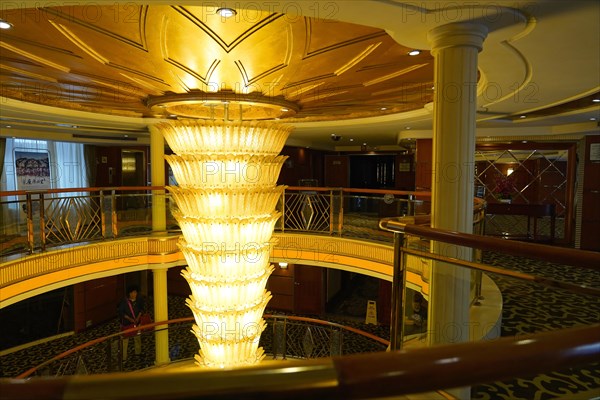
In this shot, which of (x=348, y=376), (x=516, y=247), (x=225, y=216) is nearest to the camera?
(x=348, y=376)

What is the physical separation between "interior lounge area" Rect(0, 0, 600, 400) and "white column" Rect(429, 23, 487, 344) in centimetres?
1

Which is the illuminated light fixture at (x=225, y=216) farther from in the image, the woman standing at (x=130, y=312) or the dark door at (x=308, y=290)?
the dark door at (x=308, y=290)

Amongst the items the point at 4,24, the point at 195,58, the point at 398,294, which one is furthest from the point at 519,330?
the point at 4,24

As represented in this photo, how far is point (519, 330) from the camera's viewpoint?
3.30m

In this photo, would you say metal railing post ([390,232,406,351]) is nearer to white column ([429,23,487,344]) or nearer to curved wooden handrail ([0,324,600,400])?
white column ([429,23,487,344])

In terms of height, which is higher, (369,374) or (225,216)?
(369,374)

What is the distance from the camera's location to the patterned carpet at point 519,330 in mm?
2336

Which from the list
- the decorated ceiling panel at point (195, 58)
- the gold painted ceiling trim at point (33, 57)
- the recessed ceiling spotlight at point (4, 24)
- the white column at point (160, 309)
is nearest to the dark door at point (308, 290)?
the white column at point (160, 309)

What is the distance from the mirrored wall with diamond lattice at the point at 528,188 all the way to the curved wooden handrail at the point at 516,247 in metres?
6.33

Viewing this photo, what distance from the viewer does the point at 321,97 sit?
17.8ft

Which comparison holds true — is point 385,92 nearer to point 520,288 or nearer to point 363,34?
point 363,34

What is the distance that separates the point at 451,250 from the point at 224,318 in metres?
2.66

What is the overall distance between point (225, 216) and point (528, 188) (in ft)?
22.7

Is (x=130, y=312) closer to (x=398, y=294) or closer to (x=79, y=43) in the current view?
(x=79, y=43)
